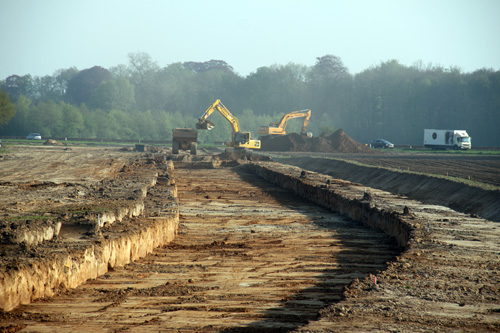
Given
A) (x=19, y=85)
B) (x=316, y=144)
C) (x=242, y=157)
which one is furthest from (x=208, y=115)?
(x=19, y=85)

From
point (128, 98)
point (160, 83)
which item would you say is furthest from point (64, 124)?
point (160, 83)

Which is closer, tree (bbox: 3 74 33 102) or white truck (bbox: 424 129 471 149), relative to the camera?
white truck (bbox: 424 129 471 149)

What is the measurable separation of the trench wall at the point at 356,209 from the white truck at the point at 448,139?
1562 inches

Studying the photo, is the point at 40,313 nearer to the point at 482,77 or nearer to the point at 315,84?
the point at 482,77

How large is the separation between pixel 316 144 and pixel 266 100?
172 feet

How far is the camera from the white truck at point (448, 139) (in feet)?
187

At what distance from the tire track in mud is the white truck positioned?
4690 cm

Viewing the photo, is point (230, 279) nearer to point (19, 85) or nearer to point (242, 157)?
point (242, 157)

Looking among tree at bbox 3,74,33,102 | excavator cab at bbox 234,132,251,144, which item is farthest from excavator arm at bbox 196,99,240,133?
tree at bbox 3,74,33,102

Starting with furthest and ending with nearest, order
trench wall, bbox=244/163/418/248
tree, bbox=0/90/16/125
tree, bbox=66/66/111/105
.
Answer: tree, bbox=66/66/111/105, tree, bbox=0/90/16/125, trench wall, bbox=244/163/418/248

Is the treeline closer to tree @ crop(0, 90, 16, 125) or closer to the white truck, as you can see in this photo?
tree @ crop(0, 90, 16, 125)

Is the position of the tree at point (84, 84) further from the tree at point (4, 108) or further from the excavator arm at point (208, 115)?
the excavator arm at point (208, 115)

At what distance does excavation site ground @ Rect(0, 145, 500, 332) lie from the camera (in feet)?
18.0

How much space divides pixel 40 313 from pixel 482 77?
280 feet
